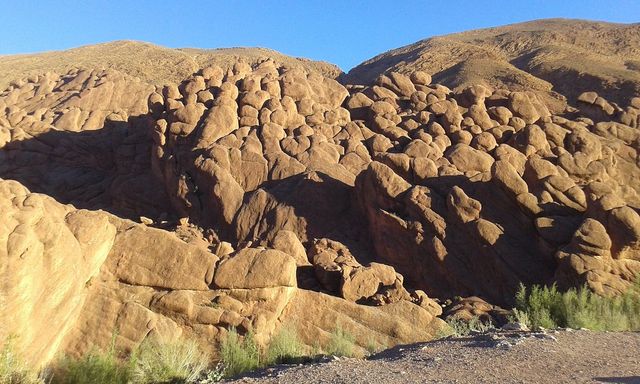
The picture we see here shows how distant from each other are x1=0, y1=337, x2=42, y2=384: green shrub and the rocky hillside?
754 mm

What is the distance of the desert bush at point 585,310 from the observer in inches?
456

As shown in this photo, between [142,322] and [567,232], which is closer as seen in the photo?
[142,322]

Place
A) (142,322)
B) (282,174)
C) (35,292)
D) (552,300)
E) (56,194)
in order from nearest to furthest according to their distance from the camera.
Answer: (35,292) → (142,322) → (552,300) → (282,174) → (56,194)

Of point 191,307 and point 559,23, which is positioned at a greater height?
point 559,23

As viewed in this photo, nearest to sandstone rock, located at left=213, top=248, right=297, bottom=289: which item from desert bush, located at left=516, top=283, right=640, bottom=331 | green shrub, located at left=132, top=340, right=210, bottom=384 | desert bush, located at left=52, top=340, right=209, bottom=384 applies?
green shrub, located at left=132, top=340, right=210, bottom=384

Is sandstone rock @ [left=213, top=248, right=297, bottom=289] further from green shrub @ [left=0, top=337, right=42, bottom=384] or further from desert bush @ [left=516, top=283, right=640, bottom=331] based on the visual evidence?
desert bush @ [left=516, top=283, right=640, bottom=331]

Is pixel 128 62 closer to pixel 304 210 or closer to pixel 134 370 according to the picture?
pixel 304 210

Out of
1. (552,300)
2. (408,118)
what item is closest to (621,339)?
(552,300)

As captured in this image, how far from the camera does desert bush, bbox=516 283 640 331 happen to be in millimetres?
11572

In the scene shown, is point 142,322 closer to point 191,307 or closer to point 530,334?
point 191,307

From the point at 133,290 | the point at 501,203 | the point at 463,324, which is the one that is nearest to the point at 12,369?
the point at 133,290

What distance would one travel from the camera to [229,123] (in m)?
25.9

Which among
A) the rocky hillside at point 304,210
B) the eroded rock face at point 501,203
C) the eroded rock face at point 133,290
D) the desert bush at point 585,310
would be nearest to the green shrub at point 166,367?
the eroded rock face at point 133,290

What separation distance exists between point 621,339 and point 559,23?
83.0 metres
